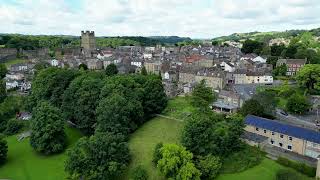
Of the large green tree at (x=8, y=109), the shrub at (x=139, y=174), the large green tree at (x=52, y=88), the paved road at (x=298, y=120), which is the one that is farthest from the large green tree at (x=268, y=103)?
the large green tree at (x=8, y=109)

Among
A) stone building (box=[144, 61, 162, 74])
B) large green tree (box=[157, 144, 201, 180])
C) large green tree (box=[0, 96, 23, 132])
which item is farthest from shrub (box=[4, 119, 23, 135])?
stone building (box=[144, 61, 162, 74])

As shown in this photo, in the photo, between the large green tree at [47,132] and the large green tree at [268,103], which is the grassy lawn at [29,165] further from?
the large green tree at [268,103]

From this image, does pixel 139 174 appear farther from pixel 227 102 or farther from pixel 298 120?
pixel 227 102

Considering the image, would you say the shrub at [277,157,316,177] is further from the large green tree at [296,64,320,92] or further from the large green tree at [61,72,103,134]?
the large green tree at [296,64,320,92]

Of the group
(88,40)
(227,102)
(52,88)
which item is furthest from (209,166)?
(88,40)

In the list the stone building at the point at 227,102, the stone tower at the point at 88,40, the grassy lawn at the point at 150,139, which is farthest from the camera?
the stone tower at the point at 88,40

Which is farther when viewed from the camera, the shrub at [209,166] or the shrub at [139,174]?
the shrub at [209,166]
